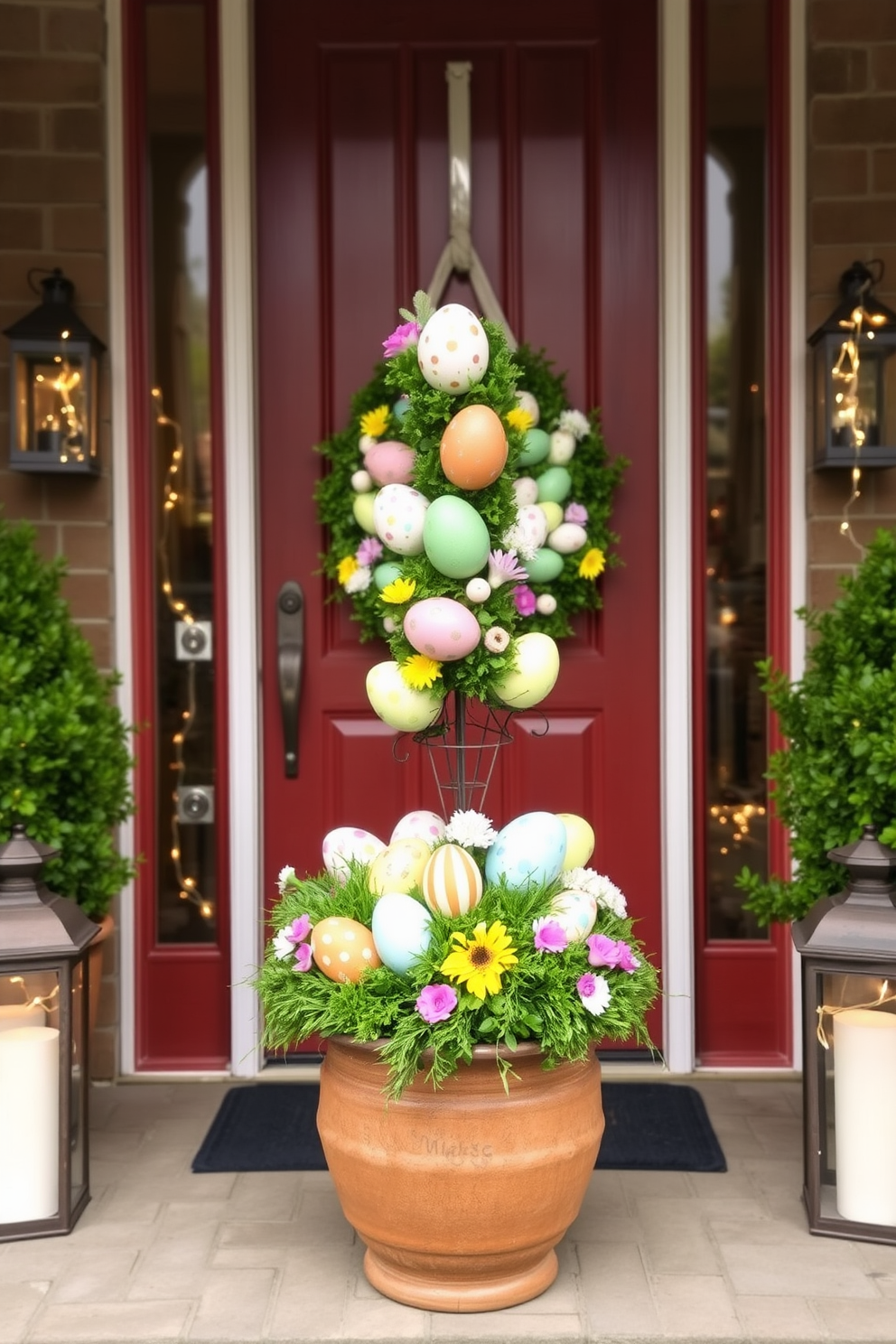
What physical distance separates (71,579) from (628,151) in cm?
176

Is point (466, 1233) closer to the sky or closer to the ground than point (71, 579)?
closer to the ground

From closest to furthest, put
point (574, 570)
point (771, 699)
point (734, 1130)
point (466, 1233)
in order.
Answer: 1. point (466, 1233)
2. point (771, 699)
3. point (734, 1130)
4. point (574, 570)

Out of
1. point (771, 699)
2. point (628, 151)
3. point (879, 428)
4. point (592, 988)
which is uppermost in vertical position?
point (628, 151)

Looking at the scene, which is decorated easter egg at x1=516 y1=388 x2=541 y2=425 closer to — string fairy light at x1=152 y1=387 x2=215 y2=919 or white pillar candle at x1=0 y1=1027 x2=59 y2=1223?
string fairy light at x1=152 y1=387 x2=215 y2=919

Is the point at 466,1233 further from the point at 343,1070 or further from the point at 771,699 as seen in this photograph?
the point at 771,699

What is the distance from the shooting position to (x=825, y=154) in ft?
11.0

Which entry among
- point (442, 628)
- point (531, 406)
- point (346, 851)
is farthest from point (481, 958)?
point (531, 406)

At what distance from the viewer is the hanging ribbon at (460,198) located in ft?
11.2

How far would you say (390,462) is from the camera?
3229 millimetres

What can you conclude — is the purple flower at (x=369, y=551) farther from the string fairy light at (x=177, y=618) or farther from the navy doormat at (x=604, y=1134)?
the navy doormat at (x=604, y=1134)

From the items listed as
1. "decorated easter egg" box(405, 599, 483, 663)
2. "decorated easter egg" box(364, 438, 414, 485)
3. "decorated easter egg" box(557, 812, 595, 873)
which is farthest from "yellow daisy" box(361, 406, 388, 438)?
"decorated easter egg" box(557, 812, 595, 873)

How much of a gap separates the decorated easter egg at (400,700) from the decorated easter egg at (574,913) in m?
0.39

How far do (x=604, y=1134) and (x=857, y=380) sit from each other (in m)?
1.84

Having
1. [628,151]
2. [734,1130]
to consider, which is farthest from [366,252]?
[734,1130]
